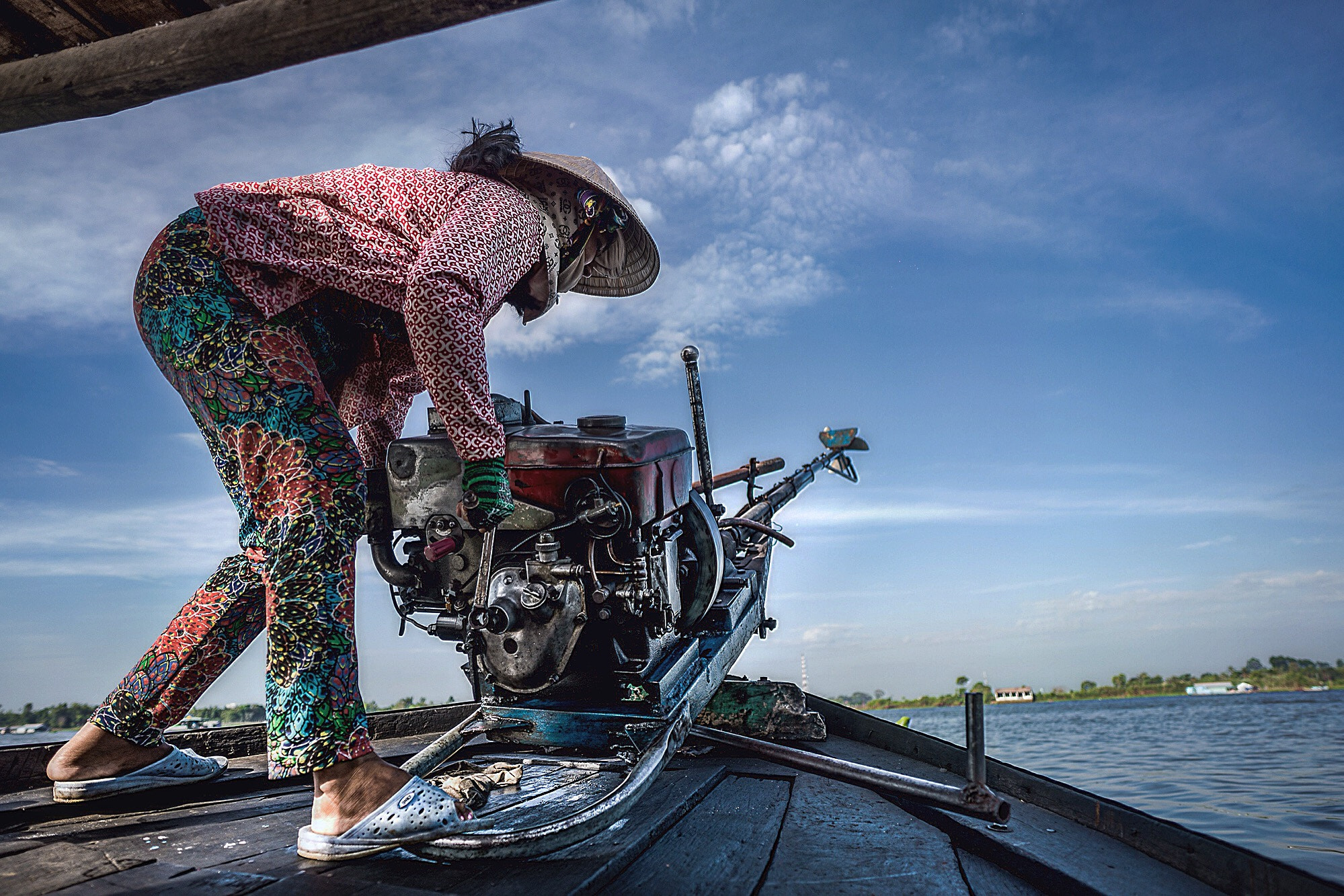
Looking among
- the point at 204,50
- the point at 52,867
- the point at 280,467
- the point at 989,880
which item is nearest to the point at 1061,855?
the point at 989,880

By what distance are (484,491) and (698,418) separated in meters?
1.51

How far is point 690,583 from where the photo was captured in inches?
117

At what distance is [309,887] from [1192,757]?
1457 cm

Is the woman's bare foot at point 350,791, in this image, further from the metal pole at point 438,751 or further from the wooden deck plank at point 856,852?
the wooden deck plank at point 856,852

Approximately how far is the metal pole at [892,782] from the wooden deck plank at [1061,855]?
0.08 meters

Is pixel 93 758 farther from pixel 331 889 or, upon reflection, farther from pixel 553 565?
pixel 553 565

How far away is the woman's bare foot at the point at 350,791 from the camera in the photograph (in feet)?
5.47

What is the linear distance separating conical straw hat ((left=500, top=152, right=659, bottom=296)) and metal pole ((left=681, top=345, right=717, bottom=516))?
16.4 inches

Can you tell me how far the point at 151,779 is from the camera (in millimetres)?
2240

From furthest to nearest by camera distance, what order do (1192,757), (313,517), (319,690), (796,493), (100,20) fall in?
(1192,757) → (796,493) → (100,20) → (313,517) → (319,690)

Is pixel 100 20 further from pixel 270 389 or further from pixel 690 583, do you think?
pixel 690 583

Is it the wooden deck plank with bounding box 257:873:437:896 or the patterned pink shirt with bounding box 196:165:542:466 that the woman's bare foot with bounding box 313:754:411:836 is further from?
the patterned pink shirt with bounding box 196:165:542:466

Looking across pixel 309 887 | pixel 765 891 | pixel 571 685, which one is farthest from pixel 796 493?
pixel 309 887

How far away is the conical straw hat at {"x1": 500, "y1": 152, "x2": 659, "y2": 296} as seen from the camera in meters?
2.50
